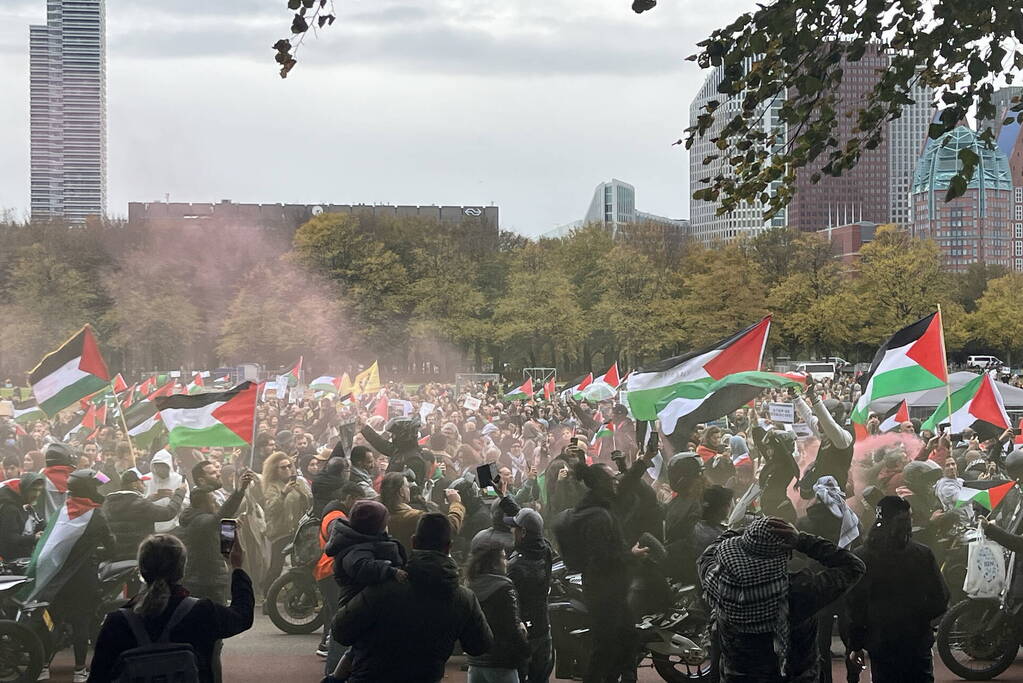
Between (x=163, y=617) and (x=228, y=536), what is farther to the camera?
(x=228, y=536)

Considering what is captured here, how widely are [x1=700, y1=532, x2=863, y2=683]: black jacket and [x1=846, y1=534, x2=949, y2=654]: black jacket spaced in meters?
0.99

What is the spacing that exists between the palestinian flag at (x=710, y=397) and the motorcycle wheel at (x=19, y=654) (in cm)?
553

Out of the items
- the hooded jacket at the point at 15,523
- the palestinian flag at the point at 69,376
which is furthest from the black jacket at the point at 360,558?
the palestinian flag at the point at 69,376

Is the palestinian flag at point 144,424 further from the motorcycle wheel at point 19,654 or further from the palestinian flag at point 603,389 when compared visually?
the motorcycle wheel at point 19,654

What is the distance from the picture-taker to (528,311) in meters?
62.6

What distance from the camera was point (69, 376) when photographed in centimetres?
1411

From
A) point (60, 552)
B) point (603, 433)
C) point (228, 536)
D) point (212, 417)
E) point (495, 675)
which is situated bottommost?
point (495, 675)

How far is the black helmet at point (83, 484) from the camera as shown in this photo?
28.2 ft

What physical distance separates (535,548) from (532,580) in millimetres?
157

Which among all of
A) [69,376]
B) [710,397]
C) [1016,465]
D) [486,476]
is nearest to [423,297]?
[69,376]

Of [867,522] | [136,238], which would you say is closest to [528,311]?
[136,238]

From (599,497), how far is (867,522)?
2887 mm

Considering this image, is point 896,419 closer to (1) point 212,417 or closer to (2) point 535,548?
(1) point 212,417


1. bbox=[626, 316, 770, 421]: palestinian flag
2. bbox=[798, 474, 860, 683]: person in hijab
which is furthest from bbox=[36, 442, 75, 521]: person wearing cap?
bbox=[798, 474, 860, 683]: person in hijab
